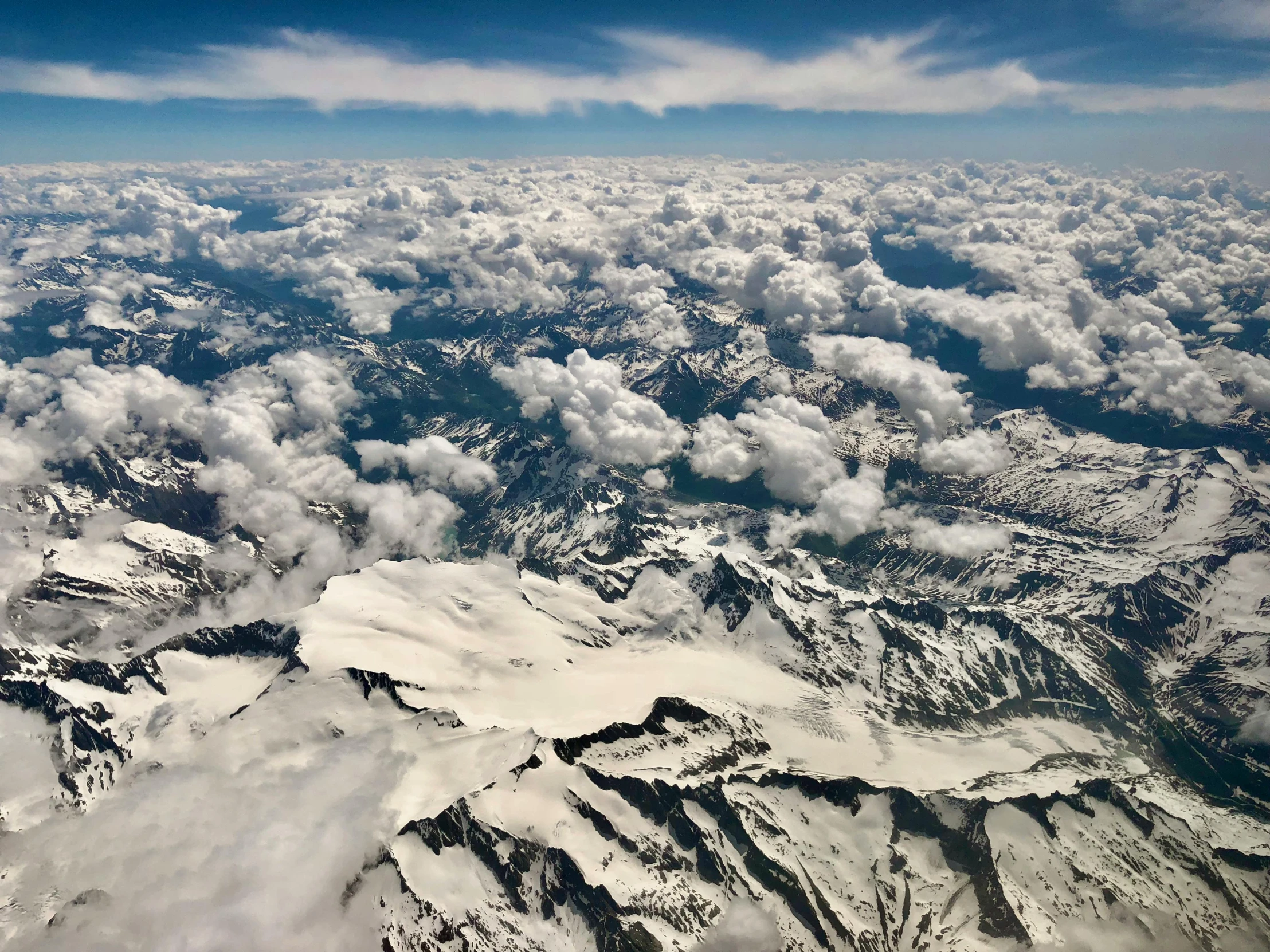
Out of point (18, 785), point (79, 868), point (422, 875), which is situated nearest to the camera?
point (422, 875)

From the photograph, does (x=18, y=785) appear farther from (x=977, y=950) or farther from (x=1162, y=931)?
(x=1162, y=931)

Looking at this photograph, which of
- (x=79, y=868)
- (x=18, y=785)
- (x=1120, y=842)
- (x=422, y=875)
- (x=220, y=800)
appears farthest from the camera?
(x=1120, y=842)

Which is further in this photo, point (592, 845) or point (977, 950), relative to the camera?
point (977, 950)

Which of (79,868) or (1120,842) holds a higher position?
(79,868)

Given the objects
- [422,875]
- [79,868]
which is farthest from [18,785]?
[422,875]

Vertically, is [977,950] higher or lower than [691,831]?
lower

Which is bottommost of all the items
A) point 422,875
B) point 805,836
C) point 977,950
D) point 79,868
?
point 977,950

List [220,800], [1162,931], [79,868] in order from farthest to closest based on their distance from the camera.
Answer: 1. [1162,931]
2. [220,800]
3. [79,868]

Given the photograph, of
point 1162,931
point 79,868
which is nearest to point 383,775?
point 79,868

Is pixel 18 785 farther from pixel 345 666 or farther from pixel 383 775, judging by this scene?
pixel 383 775
